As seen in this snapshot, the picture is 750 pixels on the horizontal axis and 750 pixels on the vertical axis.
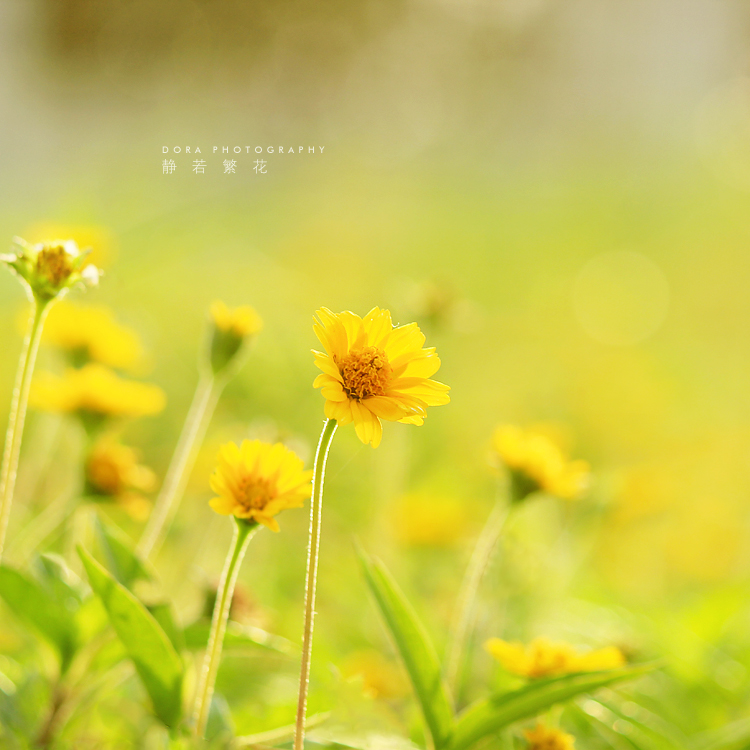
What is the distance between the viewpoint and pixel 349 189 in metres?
3.96

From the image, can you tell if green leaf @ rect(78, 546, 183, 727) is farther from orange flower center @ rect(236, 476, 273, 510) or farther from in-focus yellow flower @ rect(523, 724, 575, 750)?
in-focus yellow flower @ rect(523, 724, 575, 750)

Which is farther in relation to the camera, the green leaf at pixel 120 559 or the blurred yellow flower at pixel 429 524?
the blurred yellow flower at pixel 429 524

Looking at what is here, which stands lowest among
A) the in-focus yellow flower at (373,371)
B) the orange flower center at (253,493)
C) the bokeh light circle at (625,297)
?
the orange flower center at (253,493)

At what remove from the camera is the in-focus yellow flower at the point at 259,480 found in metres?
0.50

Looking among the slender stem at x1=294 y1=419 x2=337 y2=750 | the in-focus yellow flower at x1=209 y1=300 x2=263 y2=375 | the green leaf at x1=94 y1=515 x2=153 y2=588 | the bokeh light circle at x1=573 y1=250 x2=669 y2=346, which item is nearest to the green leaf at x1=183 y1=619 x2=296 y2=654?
the green leaf at x1=94 y1=515 x2=153 y2=588

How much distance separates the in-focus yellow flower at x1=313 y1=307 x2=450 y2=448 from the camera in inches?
18.1

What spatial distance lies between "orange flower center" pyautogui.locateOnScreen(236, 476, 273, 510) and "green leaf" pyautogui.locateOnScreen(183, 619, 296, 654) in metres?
0.18

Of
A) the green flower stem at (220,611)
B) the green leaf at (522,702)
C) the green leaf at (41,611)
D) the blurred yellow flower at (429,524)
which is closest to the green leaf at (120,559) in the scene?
the green leaf at (41,611)

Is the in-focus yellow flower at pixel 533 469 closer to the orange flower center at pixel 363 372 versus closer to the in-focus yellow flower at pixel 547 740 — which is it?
the in-focus yellow flower at pixel 547 740

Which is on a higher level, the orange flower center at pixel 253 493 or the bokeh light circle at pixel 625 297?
the bokeh light circle at pixel 625 297

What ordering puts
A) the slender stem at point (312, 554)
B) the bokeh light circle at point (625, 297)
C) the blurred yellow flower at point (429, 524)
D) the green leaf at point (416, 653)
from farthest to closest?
the bokeh light circle at point (625, 297) < the blurred yellow flower at point (429, 524) < the green leaf at point (416, 653) < the slender stem at point (312, 554)

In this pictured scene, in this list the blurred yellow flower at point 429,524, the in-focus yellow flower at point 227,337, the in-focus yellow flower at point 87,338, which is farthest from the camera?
the blurred yellow flower at point 429,524

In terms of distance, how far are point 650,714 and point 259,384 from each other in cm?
152

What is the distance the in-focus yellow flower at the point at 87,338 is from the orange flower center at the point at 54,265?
1.64 feet
